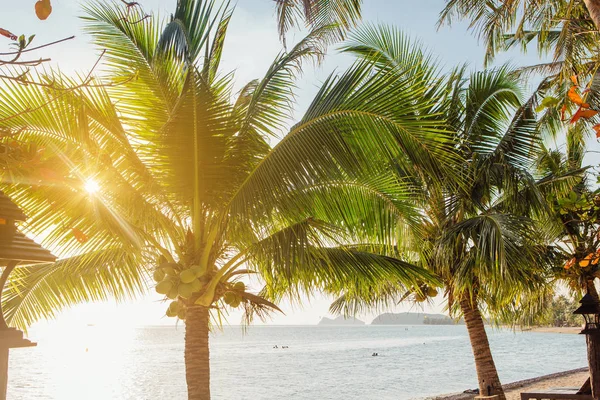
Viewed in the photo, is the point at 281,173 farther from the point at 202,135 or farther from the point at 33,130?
the point at 33,130

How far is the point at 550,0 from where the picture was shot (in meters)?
6.48

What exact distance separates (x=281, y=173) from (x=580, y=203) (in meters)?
2.70

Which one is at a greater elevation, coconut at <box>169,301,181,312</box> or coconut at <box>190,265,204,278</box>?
coconut at <box>190,265,204,278</box>

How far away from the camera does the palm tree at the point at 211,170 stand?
5.17m

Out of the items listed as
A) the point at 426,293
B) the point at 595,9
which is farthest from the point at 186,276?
the point at 426,293

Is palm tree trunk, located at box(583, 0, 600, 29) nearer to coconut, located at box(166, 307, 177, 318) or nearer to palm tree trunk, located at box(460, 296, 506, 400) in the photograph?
coconut, located at box(166, 307, 177, 318)

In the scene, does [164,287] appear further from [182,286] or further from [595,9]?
[595,9]

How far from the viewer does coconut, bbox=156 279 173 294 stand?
17.6ft

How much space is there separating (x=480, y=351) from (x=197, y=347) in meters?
5.34

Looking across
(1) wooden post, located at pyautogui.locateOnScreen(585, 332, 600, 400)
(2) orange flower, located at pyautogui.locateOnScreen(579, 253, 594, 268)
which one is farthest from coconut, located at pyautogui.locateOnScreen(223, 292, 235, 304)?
(1) wooden post, located at pyautogui.locateOnScreen(585, 332, 600, 400)

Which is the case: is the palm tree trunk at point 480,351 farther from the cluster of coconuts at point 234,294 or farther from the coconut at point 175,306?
the coconut at point 175,306

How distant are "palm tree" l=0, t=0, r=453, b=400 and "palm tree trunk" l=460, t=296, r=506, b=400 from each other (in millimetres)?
3143

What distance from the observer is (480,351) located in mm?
9102

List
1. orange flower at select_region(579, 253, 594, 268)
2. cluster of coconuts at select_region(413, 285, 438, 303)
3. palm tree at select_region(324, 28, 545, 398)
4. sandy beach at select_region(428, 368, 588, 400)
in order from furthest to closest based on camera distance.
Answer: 1. sandy beach at select_region(428, 368, 588, 400)
2. cluster of coconuts at select_region(413, 285, 438, 303)
3. palm tree at select_region(324, 28, 545, 398)
4. orange flower at select_region(579, 253, 594, 268)
